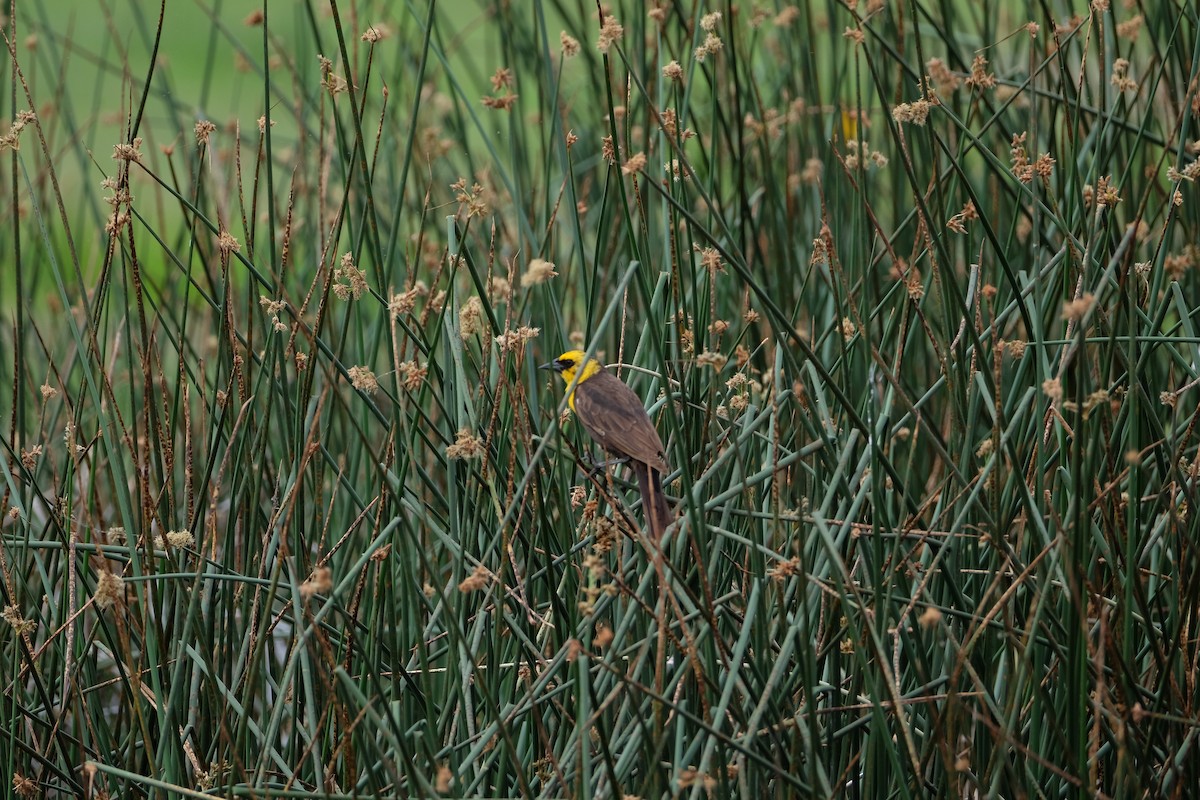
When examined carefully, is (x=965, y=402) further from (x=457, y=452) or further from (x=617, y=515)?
(x=457, y=452)

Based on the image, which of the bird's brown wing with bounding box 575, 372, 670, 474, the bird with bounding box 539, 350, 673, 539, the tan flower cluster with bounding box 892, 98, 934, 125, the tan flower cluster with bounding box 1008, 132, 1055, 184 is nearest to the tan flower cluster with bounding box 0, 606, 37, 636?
the bird with bounding box 539, 350, 673, 539

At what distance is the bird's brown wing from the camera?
2055 mm

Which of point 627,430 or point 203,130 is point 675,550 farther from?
point 203,130

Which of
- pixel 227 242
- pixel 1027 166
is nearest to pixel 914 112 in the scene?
pixel 1027 166

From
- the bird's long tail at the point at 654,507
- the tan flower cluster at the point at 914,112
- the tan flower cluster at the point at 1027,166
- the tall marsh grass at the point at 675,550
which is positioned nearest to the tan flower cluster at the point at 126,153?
the tall marsh grass at the point at 675,550

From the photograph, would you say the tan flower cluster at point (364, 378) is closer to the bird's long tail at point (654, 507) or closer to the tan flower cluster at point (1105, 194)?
the bird's long tail at point (654, 507)

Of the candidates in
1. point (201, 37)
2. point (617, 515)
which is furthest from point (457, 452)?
point (201, 37)

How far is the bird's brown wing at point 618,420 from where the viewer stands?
6.74 feet

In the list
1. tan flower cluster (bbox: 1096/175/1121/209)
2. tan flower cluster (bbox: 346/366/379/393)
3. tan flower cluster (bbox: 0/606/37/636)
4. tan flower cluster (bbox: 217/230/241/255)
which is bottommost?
tan flower cluster (bbox: 0/606/37/636)

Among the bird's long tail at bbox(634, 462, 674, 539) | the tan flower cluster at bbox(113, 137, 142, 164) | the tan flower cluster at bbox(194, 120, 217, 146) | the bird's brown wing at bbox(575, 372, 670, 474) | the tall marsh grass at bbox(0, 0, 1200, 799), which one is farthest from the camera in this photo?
the bird's brown wing at bbox(575, 372, 670, 474)

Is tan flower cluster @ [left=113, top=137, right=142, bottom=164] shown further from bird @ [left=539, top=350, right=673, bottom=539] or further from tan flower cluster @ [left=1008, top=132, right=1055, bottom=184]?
tan flower cluster @ [left=1008, top=132, right=1055, bottom=184]

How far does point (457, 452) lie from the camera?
1.51 m

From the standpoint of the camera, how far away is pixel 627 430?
6.88ft

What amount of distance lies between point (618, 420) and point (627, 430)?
0.14 feet
